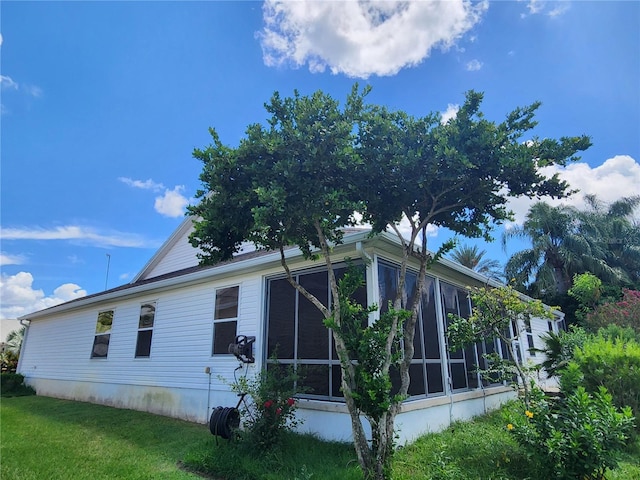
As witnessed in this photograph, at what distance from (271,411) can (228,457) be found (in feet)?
2.60

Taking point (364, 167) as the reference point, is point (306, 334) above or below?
below

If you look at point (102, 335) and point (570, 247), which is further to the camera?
point (570, 247)

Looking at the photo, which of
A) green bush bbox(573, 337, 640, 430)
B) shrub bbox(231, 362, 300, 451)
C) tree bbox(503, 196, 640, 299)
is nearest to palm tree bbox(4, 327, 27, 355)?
shrub bbox(231, 362, 300, 451)

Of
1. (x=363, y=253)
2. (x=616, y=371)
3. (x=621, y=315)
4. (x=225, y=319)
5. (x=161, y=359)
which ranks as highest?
(x=363, y=253)

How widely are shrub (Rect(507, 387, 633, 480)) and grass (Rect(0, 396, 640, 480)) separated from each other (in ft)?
1.96

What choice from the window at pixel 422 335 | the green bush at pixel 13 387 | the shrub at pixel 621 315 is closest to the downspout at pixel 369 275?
the window at pixel 422 335

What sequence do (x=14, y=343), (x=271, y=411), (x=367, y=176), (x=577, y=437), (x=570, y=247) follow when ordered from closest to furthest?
1. (x=577, y=437)
2. (x=367, y=176)
3. (x=271, y=411)
4. (x=570, y=247)
5. (x=14, y=343)

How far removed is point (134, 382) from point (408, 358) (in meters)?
8.11

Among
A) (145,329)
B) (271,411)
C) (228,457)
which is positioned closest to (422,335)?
(271,411)

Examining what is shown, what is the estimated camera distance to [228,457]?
4.91m

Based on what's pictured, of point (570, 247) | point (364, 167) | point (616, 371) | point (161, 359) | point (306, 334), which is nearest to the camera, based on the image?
point (364, 167)

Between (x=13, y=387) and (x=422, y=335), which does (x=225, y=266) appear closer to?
(x=422, y=335)

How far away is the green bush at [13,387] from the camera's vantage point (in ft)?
44.9

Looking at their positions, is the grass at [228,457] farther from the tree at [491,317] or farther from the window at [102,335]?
the window at [102,335]
